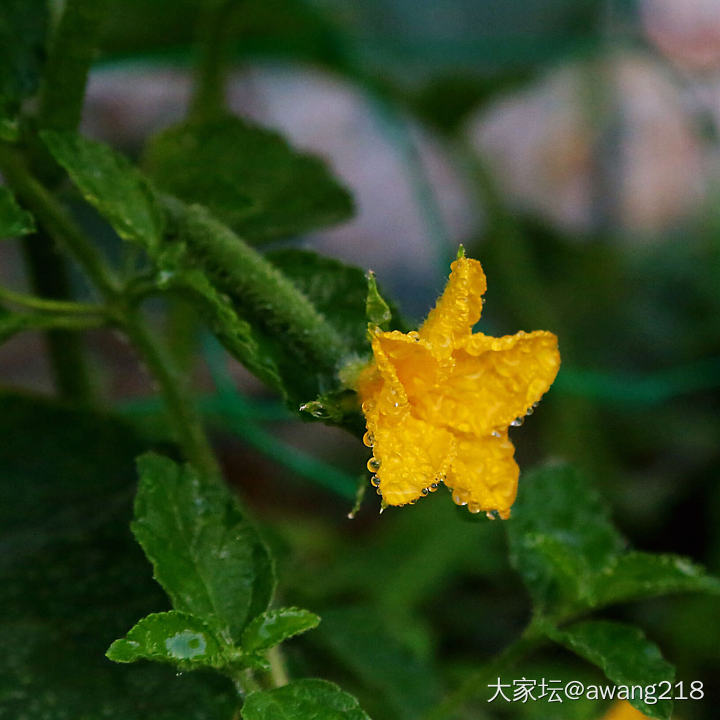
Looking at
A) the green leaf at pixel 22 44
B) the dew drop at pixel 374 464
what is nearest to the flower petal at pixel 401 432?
the dew drop at pixel 374 464

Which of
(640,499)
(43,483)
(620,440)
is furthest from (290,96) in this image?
(43,483)

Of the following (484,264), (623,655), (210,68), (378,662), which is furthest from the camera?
(484,264)

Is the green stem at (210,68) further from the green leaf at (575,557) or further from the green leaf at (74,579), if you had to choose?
the green leaf at (575,557)

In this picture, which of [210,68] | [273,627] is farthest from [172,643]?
[210,68]

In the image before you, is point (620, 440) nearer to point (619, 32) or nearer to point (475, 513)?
point (619, 32)

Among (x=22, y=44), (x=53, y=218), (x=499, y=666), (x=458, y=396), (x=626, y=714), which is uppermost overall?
(x=22, y=44)

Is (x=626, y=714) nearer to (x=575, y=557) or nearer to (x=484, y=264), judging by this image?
(x=575, y=557)
